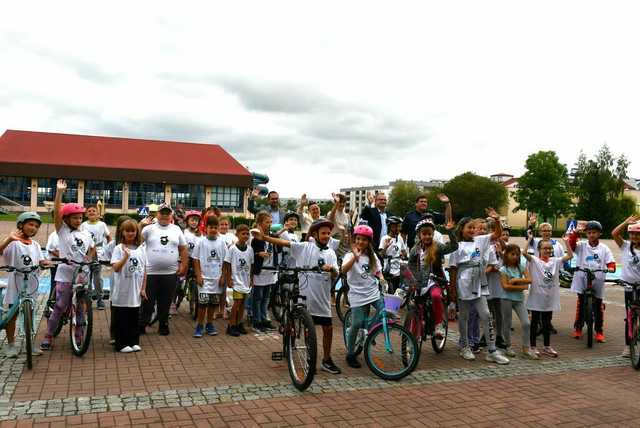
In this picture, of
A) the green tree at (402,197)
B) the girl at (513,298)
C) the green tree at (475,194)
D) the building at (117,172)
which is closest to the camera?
the girl at (513,298)

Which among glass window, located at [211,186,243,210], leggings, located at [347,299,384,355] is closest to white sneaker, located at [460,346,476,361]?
leggings, located at [347,299,384,355]

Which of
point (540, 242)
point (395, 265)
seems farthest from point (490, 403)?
point (395, 265)

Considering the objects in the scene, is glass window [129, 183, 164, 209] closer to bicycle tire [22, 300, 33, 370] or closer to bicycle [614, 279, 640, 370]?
bicycle tire [22, 300, 33, 370]

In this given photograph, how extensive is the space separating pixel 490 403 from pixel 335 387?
1.58m

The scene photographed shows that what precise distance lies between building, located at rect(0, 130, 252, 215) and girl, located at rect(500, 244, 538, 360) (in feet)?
188

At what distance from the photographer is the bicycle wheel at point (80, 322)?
246 inches

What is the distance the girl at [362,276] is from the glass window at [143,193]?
197 ft

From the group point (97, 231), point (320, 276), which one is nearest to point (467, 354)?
point (320, 276)

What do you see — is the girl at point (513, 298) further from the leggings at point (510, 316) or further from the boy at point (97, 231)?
the boy at point (97, 231)

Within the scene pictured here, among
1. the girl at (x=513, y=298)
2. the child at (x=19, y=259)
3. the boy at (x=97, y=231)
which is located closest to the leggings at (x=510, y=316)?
the girl at (x=513, y=298)

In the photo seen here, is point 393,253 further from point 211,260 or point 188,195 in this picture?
point 188,195

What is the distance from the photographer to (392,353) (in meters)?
5.86

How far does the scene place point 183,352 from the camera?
673 cm

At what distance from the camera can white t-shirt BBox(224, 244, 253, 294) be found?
7795 millimetres
